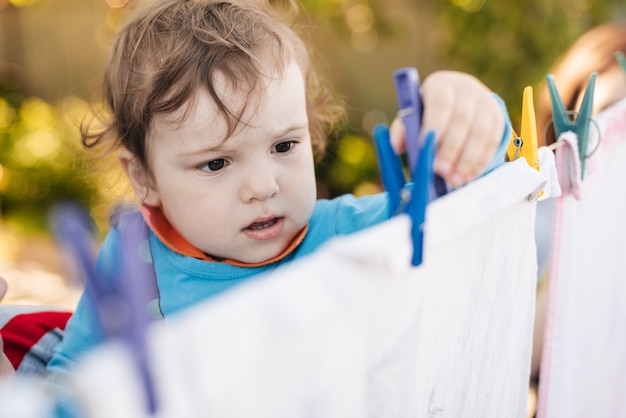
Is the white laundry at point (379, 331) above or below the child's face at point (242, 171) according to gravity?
below

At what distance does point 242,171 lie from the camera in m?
1.11

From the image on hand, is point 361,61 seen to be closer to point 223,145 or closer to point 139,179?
point 139,179

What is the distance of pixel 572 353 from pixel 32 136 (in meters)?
4.17

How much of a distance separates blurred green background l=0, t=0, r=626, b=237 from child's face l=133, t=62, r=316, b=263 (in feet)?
8.32

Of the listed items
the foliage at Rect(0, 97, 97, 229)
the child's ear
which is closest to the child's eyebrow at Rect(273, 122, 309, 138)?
the child's ear

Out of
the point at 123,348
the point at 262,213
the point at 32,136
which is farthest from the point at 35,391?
the point at 32,136

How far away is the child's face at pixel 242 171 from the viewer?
109cm

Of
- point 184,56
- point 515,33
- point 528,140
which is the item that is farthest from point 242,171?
point 515,33

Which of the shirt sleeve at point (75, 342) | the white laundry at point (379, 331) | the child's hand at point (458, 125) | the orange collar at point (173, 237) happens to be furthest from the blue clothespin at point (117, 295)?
the shirt sleeve at point (75, 342)

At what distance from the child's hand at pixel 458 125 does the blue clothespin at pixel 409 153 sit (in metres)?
0.02

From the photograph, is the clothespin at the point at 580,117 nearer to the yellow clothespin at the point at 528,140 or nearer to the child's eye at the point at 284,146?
the yellow clothespin at the point at 528,140

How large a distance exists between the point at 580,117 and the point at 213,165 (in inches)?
21.8

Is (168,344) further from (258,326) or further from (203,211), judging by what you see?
(203,211)

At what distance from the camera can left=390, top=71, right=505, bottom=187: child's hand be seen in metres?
0.72
